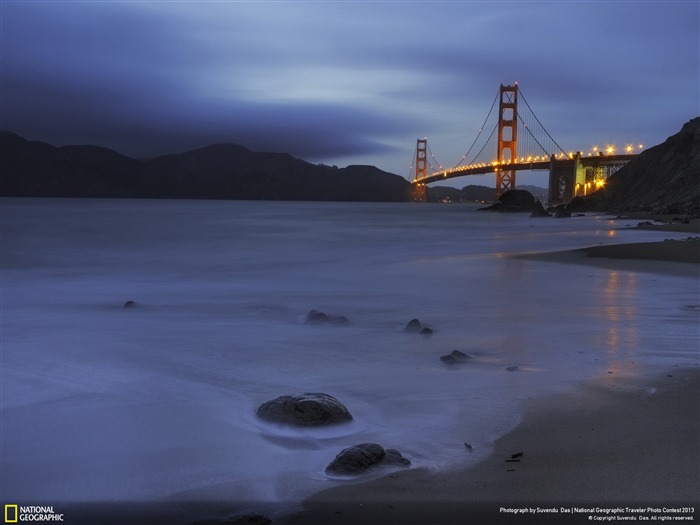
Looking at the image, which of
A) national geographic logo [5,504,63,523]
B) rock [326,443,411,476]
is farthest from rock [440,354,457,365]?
national geographic logo [5,504,63,523]

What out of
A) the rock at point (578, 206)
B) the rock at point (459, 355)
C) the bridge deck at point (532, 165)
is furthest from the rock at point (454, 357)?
the bridge deck at point (532, 165)

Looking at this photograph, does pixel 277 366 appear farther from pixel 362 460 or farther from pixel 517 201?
pixel 517 201

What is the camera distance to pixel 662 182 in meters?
30.4

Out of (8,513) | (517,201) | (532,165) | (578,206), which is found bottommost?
(8,513)

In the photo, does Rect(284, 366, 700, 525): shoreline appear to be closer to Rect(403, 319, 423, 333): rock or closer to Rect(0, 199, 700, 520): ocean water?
Rect(0, 199, 700, 520): ocean water

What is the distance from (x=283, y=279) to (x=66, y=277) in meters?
3.21

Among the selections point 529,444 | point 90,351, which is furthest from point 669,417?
point 90,351

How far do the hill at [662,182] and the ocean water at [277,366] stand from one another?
16611 mm

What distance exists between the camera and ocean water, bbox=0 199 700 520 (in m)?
2.31

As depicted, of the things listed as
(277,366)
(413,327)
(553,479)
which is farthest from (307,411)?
(413,327)

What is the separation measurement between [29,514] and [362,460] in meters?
1.05

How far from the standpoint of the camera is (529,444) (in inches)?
92.9

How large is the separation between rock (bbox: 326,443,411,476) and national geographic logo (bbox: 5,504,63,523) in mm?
867

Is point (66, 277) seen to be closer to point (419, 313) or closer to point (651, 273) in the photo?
point (419, 313)
